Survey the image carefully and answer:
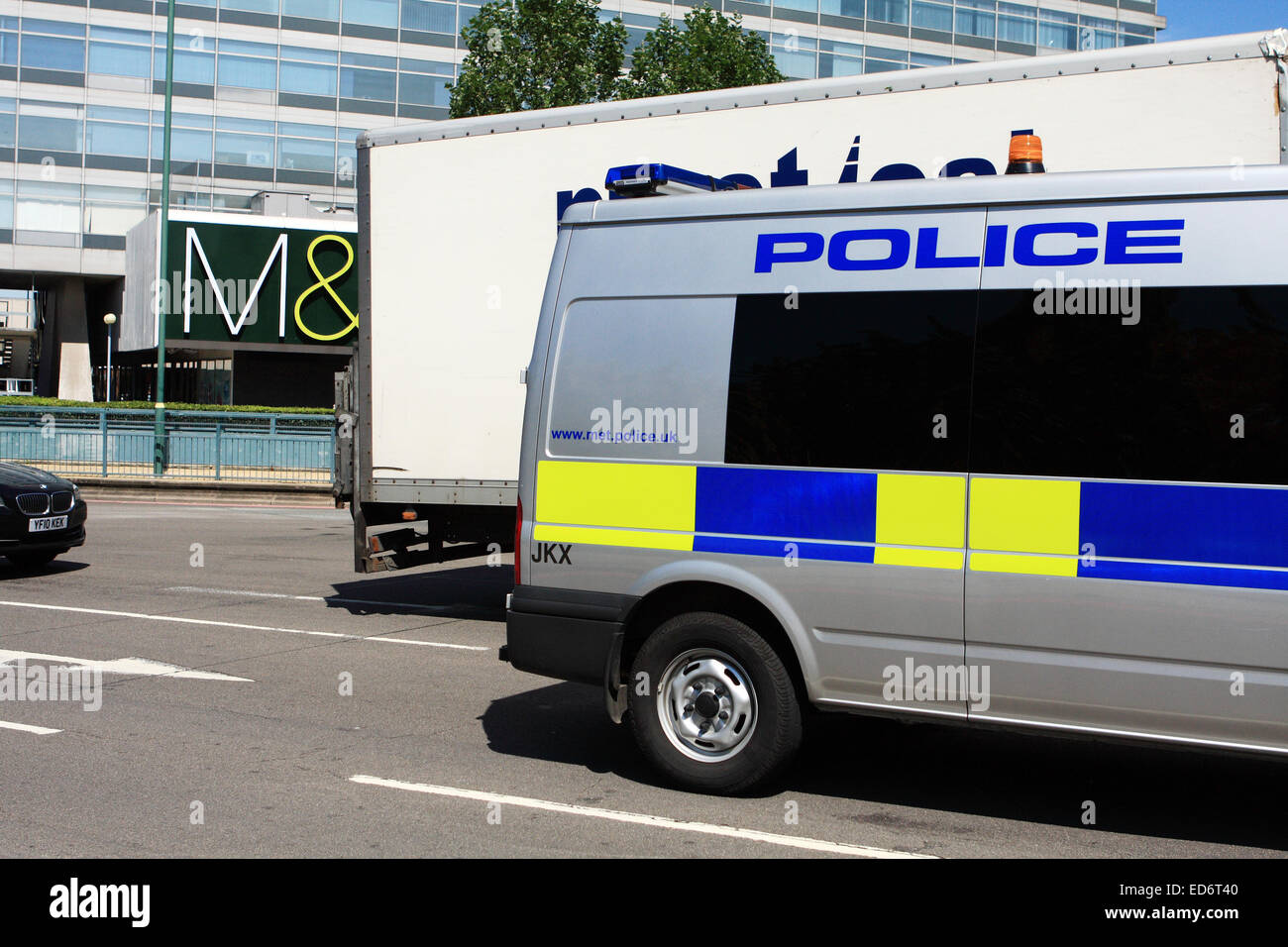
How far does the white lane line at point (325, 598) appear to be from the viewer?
11305 millimetres

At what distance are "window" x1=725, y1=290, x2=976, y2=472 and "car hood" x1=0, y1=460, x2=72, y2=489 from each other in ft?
32.2

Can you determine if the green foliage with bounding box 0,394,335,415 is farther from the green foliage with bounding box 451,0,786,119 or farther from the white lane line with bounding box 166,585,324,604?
the white lane line with bounding box 166,585,324,604

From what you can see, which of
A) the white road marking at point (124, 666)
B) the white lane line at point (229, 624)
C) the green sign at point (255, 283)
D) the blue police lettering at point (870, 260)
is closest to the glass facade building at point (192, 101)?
the green sign at point (255, 283)

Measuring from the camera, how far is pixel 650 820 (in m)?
5.35

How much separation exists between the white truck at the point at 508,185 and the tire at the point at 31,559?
4.37m

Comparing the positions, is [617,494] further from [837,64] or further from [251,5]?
[837,64]

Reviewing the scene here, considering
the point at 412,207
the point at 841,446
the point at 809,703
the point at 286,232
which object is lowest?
the point at 809,703

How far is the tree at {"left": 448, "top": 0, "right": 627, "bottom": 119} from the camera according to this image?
30906 millimetres

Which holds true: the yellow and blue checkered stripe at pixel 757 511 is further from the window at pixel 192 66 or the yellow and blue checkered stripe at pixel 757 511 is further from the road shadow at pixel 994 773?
the window at pixel 192 66
